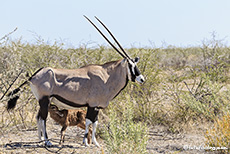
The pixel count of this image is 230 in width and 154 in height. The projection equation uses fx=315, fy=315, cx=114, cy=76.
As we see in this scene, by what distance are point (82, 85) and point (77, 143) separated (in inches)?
56.5

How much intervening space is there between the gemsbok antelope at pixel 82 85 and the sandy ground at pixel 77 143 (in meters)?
0.25

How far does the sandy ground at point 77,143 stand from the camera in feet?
19.1

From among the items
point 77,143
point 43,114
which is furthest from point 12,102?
point 77,143

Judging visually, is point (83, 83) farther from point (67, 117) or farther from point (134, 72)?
point (134, 72)

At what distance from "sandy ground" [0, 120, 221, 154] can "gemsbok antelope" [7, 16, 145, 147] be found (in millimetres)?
247

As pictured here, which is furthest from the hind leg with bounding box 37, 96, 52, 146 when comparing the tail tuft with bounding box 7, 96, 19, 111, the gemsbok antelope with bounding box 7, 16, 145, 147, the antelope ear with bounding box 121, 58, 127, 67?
the antelope ear with bounding box 121, 58, 127, 67

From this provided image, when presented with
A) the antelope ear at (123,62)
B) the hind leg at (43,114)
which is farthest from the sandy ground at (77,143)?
the antelope ear at (123,62)

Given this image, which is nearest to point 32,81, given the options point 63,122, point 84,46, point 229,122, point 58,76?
point 58,76

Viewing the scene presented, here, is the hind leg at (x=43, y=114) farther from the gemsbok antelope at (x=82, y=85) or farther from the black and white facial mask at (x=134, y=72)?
the black and white facial mask at (x=134, y=72)

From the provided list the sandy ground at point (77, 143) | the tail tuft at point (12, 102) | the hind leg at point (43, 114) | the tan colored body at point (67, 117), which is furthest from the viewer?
the tan colored body at point (67, 117)

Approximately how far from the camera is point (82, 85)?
5.67 m

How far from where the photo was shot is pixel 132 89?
916 centimetres

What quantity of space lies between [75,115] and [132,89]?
328 centimetres

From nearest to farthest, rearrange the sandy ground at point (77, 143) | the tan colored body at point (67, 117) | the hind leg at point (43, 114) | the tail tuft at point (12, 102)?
the hind leg at point (43, 114) < the sandy ground at point (77, 143) < the tail tuft at point (12, 102) < the tan colored body at point (67, 117)
